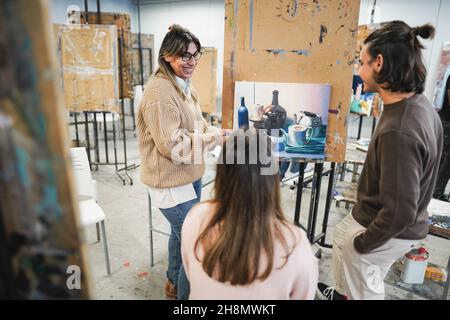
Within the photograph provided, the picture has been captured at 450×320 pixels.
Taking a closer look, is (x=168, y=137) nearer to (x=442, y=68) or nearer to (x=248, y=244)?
(x=248, y=244)

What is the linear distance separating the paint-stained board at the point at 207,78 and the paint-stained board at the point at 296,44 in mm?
2525

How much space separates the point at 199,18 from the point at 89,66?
395cm

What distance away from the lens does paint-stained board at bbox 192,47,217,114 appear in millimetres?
4148

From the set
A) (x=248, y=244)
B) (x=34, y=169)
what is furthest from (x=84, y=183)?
(x=34, y=169)

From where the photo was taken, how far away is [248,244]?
0.85 meters

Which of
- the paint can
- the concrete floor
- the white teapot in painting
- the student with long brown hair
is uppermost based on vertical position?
the white teapot in painting

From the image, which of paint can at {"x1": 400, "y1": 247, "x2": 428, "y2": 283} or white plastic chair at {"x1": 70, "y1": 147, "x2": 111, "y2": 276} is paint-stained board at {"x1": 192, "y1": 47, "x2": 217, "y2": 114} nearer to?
white plastic chair at {"x1": 70, "y1": 147, "x2": 111, "y2": 276}

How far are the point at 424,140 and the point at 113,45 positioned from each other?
3.03 meters

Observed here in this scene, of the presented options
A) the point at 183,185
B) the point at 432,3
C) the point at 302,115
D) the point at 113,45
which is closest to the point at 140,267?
the point at 183,185

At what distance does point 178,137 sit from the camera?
1446mm

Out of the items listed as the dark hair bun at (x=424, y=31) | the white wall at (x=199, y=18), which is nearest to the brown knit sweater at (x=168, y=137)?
the dark hair bun at (x=424, y=31)

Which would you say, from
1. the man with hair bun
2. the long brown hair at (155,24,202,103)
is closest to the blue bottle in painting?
the long brown hair at (155,24,202,103)

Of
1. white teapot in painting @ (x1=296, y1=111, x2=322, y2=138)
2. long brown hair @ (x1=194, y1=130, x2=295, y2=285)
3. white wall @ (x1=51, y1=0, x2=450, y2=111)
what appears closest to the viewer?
long brown hair @ (x1=194, y1=130, x2=295, y2=285)

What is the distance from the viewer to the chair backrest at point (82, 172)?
2123 mm
